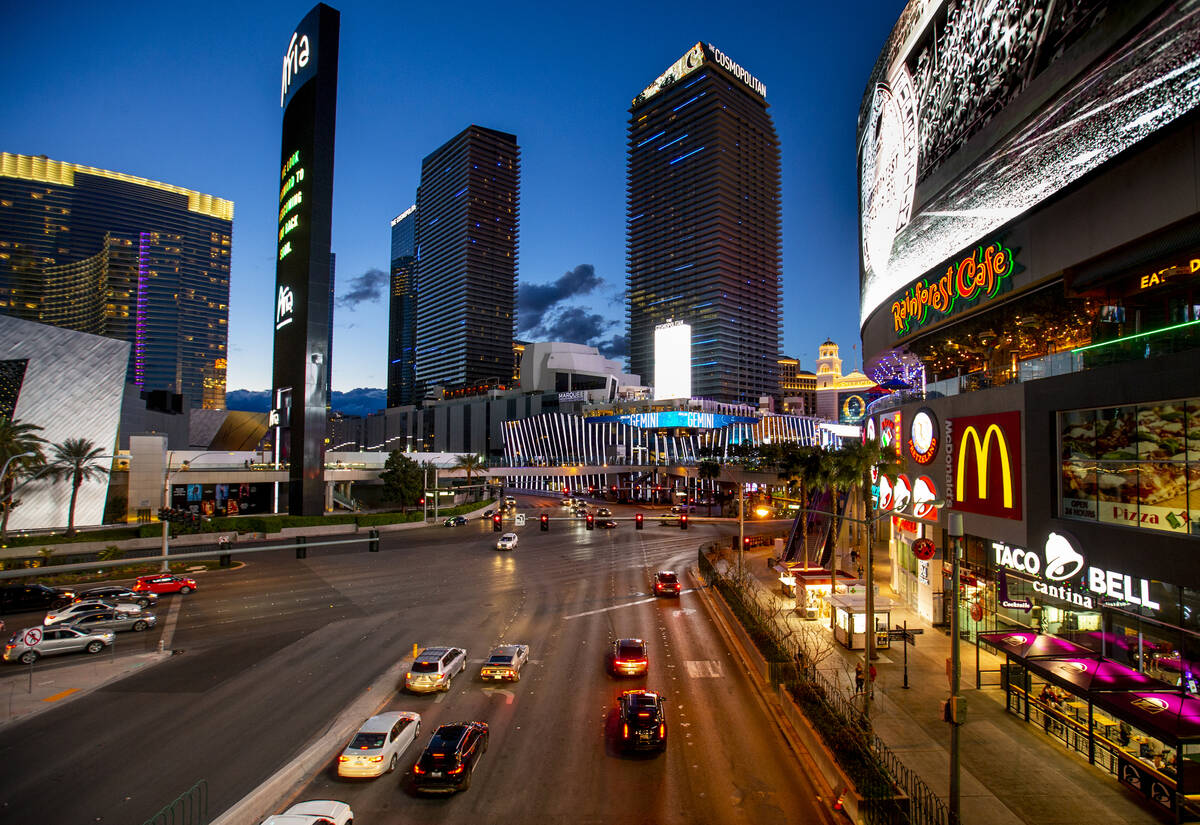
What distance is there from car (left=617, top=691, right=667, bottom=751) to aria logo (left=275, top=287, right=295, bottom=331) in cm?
6060

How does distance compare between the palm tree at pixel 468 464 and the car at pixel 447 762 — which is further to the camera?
the palm tree at pixel 468 464

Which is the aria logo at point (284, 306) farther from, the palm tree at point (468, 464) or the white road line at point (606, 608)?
the white road line at point (606, 608)

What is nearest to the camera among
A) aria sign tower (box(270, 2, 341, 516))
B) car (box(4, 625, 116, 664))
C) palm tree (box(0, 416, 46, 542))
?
car (box(4, 625, 116, 664))

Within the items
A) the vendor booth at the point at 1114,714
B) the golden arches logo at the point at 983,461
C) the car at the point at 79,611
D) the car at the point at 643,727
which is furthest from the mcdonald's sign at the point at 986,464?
the car at the point at 79,611

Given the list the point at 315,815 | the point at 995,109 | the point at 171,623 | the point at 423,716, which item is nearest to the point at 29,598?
the point at 171,623

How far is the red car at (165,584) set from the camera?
1518 inches

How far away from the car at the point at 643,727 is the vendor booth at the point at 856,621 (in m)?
13.2

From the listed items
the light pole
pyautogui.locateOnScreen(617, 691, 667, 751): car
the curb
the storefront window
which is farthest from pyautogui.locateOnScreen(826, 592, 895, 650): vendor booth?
the curb

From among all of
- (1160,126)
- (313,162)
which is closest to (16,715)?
(1160,126)

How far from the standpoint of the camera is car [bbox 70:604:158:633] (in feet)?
99.7

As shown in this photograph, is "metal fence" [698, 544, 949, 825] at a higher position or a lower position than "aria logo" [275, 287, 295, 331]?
lower

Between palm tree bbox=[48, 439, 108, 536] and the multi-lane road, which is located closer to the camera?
the multi-lane road

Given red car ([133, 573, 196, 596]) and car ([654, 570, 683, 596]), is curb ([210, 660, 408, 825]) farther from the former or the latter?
red car ([133, 573, 196, 596])

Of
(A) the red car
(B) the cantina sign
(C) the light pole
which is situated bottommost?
(A) the red car
